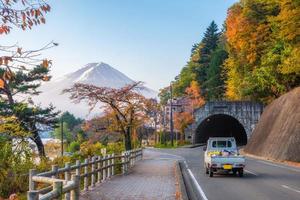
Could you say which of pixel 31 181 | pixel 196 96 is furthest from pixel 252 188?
pixel 196 96

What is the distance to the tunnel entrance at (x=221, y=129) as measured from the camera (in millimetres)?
80006

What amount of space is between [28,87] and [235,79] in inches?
1553

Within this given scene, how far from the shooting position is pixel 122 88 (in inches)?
1334

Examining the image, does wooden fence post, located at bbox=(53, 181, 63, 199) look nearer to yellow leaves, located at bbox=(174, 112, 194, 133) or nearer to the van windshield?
the van windshield

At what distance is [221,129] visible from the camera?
88375mm

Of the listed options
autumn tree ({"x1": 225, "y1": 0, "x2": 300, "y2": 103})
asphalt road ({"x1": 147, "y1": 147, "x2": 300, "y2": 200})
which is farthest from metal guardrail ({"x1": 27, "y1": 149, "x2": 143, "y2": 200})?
autumn tree ({"x1": 225, "y1": 0, "x2": 300, "y2": 103})

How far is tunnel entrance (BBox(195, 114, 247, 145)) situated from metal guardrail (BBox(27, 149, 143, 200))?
5609 centimetres

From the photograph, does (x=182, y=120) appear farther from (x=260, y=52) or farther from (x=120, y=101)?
(x=120, y=101)

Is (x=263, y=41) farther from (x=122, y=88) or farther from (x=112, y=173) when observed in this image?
(x=112, y=173)

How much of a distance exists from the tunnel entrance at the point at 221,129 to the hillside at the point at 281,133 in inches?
1114

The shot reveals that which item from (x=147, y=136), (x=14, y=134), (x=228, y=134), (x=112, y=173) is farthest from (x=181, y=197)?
(x=147, y=136)

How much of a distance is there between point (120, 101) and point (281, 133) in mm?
15057

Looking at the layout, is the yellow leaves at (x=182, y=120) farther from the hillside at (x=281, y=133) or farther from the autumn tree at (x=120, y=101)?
the autumn tree at (x=120, y=101)

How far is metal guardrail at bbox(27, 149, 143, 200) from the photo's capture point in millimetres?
5996
